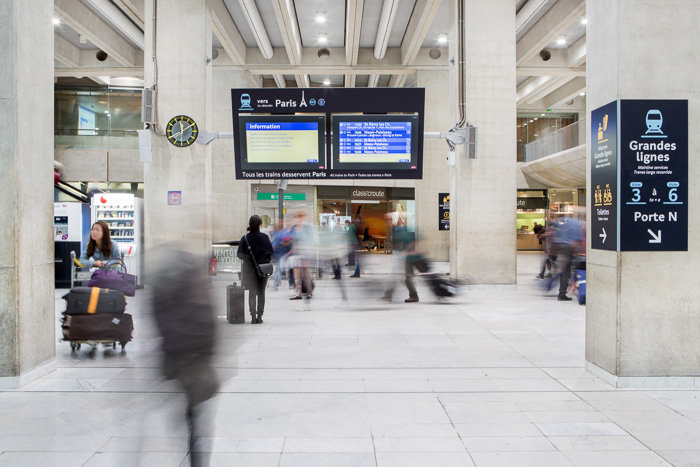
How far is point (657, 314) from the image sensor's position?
203 inches

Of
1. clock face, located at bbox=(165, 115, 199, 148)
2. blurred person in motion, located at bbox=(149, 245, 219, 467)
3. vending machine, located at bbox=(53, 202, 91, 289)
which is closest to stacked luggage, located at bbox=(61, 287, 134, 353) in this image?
→ blurred person in motion, located at bbox=(149, 245, 219, 467)

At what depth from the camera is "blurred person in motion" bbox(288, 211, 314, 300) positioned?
1064 centimetres

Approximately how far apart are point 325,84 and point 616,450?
23389 millimetres

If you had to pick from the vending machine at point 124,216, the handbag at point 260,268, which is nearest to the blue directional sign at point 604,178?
the handbag at point 260,268

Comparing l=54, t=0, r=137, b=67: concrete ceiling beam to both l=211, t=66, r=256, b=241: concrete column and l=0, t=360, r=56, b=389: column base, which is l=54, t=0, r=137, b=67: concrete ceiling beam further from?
l=0, t=360, r=56, b=389: column base

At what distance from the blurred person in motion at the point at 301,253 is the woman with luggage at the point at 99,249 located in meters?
4.24

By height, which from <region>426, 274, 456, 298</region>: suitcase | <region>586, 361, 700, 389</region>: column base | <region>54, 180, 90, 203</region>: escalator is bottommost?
<region>586, 361, 700, 389</region>: column base

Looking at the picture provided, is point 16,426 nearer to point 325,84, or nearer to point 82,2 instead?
point 82,2

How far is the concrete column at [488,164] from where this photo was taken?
42.1 ft

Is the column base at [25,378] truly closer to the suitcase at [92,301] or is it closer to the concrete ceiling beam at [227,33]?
the suitcase at [92,301]

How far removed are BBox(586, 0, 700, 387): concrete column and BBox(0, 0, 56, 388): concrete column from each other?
243 inches

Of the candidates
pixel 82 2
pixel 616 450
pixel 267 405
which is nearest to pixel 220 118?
pixel 82 2

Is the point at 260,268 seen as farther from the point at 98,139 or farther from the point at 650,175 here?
the point at 98,139

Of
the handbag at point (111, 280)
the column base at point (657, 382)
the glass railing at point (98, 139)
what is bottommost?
Answer: the column base at point (657, 382)
